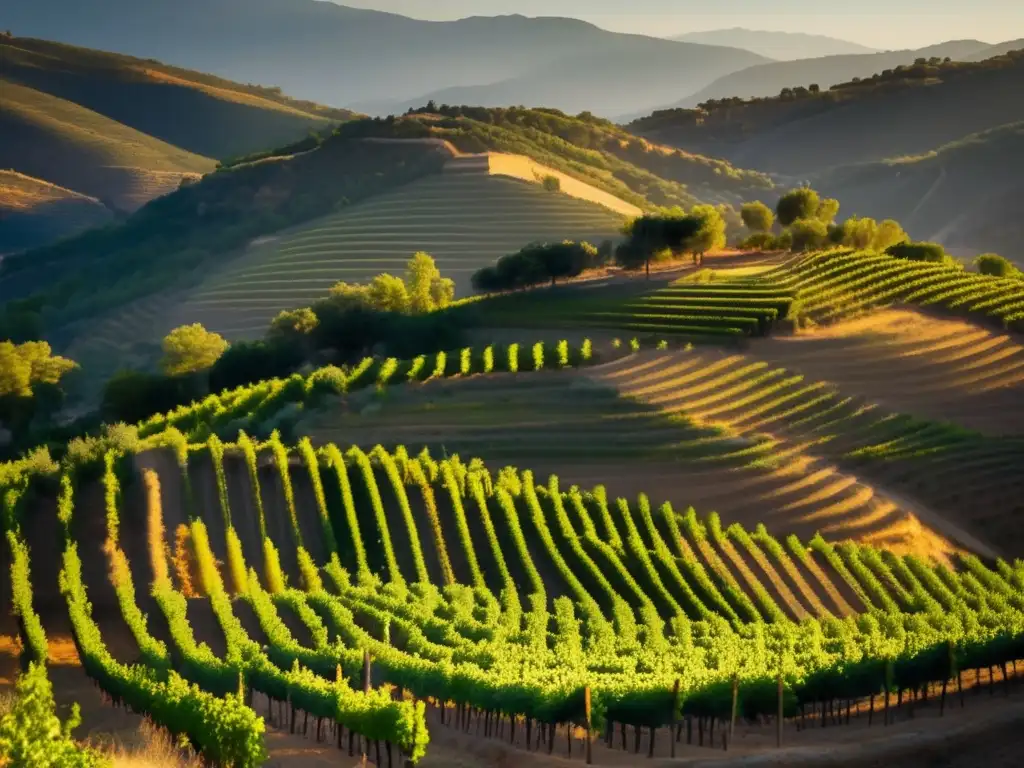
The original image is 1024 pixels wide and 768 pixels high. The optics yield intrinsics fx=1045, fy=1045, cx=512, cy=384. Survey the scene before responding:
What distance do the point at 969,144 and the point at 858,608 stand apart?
145963mm

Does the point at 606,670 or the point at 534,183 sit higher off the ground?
the point at 534,183

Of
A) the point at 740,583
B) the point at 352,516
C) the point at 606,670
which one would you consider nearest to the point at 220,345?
the point at 352,516

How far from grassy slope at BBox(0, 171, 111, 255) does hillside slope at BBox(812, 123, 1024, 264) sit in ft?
388

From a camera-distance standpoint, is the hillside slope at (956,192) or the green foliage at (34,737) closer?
the green foliage at (34,737)

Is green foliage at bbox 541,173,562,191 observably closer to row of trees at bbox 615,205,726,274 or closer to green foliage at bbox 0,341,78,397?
row of trees at bbox 615,205,726,274

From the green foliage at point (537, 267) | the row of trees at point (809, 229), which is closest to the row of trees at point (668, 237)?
the green foliage at point (537, 267)

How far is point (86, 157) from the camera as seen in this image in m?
180

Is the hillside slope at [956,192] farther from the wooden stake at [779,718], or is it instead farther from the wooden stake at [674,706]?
the wooden stake at [674,706]

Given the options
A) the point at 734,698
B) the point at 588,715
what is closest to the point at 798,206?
the point at 734,698

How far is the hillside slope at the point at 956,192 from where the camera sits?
137 metres

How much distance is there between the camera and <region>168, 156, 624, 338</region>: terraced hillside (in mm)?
92688

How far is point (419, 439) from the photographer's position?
4300 cm

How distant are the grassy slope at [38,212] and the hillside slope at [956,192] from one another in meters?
118

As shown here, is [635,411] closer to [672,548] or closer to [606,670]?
[672,548]
